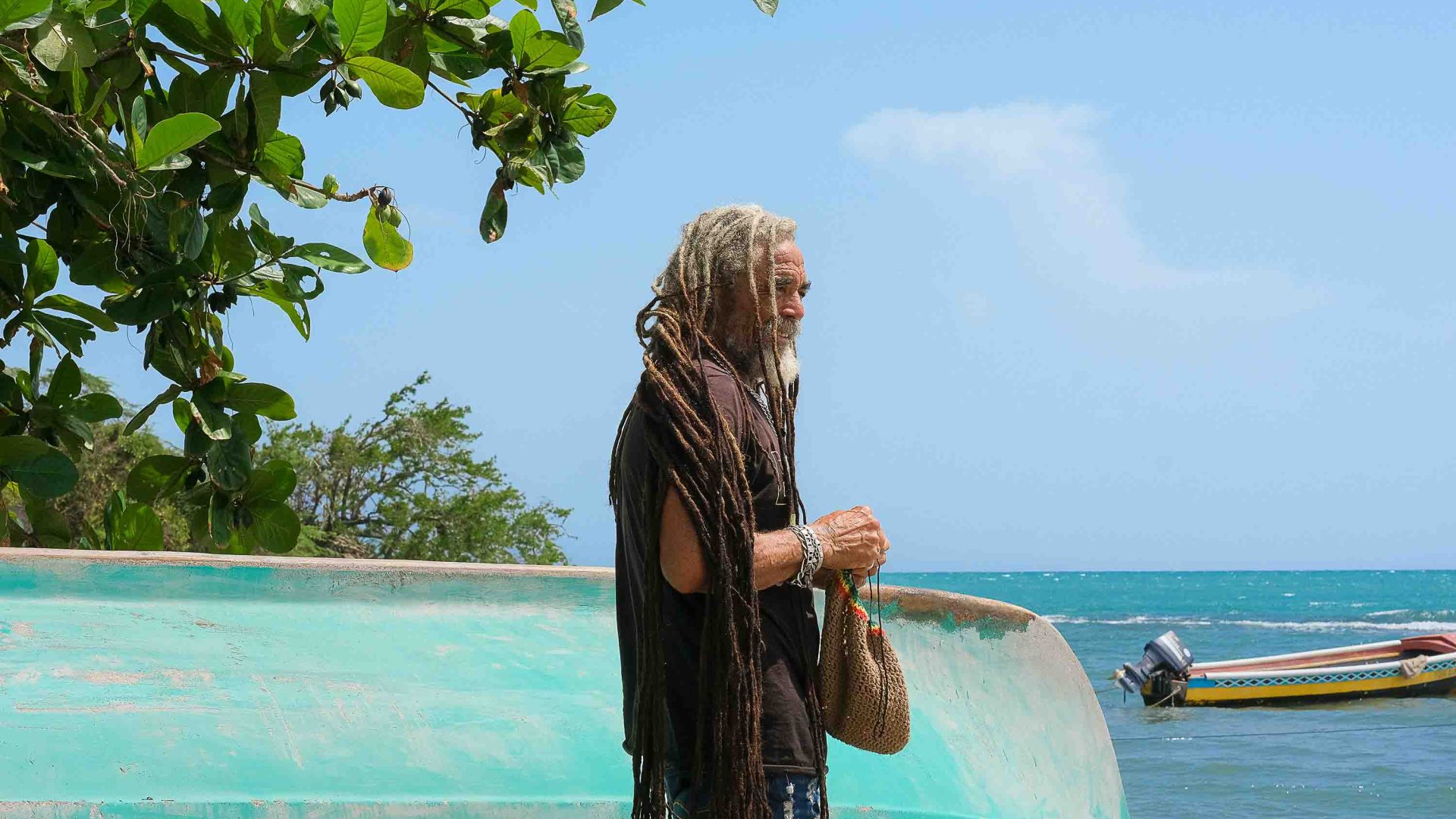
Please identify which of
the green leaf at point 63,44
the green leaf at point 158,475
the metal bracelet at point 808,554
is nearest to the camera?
the metal bracelet at point 808,554

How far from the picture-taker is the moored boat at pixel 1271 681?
74.9 feet

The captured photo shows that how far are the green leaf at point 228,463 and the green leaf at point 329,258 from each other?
49cm

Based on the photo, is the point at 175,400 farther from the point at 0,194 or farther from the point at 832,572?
the point at 832,572

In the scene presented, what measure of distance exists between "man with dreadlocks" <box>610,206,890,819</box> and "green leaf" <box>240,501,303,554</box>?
1485 millimetres

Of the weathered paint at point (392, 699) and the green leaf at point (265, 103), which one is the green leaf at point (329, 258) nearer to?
the green leaf at point (265, 103)

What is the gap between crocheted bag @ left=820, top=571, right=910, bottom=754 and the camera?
93.0 inches

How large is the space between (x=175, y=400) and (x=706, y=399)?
1.78 metres

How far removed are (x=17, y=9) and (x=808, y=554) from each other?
5.96 ft

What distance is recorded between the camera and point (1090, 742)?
11.8 feet

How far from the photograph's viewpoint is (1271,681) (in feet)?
75.7

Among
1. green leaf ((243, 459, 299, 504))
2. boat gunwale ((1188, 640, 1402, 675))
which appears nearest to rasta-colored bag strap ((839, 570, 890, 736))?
green leaf ((243, 459, 299, 504))

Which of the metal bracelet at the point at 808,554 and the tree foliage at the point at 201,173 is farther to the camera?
the tree foliage at the point at 201,173

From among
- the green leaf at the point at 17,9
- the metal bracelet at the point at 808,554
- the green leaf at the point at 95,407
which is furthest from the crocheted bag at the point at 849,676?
the green leaf at the point at 95,407

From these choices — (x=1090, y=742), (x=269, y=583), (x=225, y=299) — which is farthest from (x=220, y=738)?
(x=1090, y=742)
